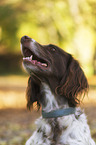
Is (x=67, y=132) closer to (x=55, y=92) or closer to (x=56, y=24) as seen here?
(x=55, y=92)

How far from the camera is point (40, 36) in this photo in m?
25.5

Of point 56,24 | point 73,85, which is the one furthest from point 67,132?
point 56,24

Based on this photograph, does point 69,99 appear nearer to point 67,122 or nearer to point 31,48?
point 67,122

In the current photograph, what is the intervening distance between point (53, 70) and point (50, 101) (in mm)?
394

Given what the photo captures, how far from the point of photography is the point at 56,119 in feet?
11.5

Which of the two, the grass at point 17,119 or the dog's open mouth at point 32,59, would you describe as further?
the grass at point 17,119

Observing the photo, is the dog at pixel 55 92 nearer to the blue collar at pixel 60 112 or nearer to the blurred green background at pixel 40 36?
the blue collar at pixel 60 112

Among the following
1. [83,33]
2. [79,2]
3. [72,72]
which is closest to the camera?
[72,72]

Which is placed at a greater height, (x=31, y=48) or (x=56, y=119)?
(x=31, y=48)

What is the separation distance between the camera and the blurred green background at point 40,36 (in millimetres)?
8117

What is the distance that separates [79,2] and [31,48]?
15636 millimetres

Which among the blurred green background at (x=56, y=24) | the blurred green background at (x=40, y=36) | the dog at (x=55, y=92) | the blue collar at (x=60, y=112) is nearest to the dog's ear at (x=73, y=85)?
the dog at (x=55, y=92)

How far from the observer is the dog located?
11.3 ft

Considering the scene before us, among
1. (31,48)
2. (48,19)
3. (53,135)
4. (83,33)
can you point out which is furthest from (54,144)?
(48,19)
